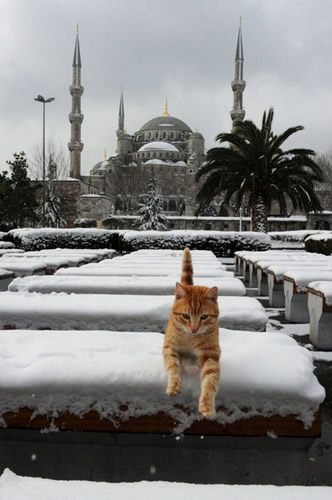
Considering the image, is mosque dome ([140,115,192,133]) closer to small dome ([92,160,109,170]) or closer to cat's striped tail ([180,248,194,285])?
small dome ([92,160,109,170])

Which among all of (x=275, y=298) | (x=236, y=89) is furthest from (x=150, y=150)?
(x=275, y=298)

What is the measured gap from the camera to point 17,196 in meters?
32.6

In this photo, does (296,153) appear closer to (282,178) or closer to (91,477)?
(282,178)

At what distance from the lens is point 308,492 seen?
4.07ft

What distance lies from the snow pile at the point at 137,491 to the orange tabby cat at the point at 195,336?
1.11 feet

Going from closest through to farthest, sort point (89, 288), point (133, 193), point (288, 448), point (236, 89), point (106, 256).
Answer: point (288, 448) < point (89, 288) < point (106, 256) < point (236, 89) < point (133, 193)

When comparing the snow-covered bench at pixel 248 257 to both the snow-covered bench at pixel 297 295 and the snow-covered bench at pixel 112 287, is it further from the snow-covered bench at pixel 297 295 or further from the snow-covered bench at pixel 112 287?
the snow-covered bench at pixel 112 287

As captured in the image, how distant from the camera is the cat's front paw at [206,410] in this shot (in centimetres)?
148

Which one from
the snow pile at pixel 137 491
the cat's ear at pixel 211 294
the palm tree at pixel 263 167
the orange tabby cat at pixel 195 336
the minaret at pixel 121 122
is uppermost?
the minaret at pixel 121 122

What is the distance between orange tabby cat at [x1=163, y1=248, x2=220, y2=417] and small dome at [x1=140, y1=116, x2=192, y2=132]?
95465 mm

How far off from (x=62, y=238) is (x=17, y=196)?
14.7 metres

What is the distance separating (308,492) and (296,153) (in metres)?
19.8

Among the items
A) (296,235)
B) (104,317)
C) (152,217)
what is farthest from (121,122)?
(104,317)

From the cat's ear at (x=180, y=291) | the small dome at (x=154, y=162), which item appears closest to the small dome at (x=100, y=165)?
the small dome at (x=154, y=162)
